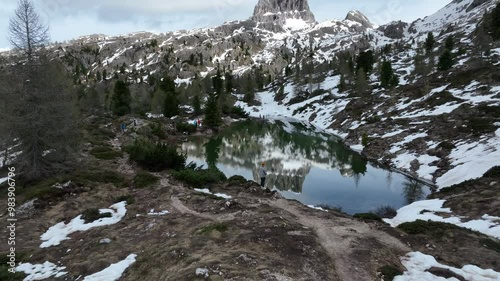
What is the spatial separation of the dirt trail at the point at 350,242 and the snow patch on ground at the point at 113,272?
8.25 meters

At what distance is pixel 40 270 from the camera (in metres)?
13.0

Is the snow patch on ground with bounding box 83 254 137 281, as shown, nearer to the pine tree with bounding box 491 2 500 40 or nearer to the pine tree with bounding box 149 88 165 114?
the pine tree with bounding box 149 88 165 114

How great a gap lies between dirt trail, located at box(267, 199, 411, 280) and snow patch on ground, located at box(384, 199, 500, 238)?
401 centimetres

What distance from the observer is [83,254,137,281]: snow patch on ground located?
38.1 ft

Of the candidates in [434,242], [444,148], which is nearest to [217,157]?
[444,148]

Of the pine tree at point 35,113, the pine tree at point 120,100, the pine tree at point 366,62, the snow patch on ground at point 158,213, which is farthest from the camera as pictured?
the pine tree at point 366,62

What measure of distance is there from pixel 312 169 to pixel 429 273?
103 ft

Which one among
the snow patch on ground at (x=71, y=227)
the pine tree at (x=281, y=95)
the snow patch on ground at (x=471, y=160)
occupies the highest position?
the pine tree at (x=281, y=95)

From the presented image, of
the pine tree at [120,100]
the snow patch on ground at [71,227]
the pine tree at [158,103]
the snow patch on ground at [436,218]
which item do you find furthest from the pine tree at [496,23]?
the snow patch on ground at [71,227]

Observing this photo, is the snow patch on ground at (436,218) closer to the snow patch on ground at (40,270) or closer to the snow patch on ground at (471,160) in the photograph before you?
the snow patch on ground at (471,160)

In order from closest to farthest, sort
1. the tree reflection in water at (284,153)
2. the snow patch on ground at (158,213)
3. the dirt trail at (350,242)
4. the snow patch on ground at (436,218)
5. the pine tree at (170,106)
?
the dirt trail at (350,242) → the snow patch on ground at (436,218) → the snow patch on ground at (158,213) → the tree reflection in water at (284,153) → the pine tree at (170,106)

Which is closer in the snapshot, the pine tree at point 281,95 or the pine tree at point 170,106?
the pine tree at point 170,106

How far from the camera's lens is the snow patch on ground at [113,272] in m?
11.6

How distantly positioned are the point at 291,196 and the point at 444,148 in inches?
768
